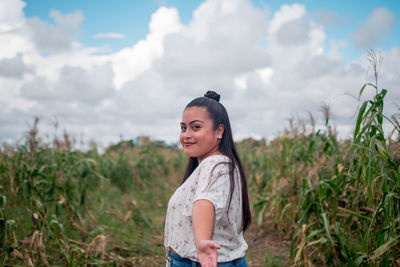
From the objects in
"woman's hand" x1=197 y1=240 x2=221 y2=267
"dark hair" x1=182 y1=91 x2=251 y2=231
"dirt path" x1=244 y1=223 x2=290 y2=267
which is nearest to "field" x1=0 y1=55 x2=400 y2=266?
"dirt path" x1=244 y1=223 x2=290 y2=267

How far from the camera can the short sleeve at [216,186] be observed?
144 cm

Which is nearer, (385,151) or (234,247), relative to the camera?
(234,247)

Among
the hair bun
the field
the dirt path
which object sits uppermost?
the hair bun

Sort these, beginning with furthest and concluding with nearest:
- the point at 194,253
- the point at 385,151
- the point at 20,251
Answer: the point at 20,251 < the point at 385,151 < the point at 194,253

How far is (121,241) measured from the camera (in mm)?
4586

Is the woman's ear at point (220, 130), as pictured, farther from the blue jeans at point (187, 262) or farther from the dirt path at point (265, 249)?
the dirt path at point (265, 249)

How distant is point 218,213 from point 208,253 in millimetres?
212

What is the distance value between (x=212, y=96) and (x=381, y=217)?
211 centimetres

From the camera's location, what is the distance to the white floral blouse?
1495 mm

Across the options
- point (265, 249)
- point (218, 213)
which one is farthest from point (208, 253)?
point (265, 249)

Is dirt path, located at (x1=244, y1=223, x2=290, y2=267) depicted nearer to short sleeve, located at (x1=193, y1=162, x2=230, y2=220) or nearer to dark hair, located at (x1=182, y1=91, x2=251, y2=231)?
dark hair, located at (x1=182, y1=91, x2=251, y2=231)

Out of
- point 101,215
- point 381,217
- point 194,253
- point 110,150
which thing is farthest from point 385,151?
point 110,150

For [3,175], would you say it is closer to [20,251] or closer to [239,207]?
[20,251]

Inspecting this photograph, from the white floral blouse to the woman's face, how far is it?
128 millimetres
